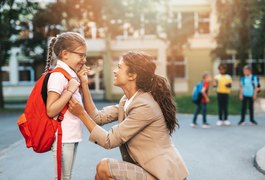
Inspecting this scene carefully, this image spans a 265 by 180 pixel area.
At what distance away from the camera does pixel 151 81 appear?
367 centimetres

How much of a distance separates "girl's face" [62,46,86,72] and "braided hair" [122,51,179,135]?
0.35 m

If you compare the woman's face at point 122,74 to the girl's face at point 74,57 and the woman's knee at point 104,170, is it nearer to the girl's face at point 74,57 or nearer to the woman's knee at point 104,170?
the girl's face at point 74,57

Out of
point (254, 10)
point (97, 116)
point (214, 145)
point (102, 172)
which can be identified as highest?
point (254, 10)

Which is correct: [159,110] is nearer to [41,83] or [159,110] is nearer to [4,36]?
[41,83]

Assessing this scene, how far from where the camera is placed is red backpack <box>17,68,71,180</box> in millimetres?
3502

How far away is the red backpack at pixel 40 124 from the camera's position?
350 centimetres

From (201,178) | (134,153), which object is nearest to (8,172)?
(201,178)

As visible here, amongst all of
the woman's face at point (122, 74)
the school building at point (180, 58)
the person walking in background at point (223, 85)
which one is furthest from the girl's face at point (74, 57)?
the school building at point (180, 58)

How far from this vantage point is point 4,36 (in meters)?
20.8

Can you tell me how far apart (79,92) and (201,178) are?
302 centimetres

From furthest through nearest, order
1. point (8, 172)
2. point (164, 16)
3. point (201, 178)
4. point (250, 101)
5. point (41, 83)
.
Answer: point (164, 16)
point (250, 101)
point (8, 172)
point (201, 178)
point (41, 83)

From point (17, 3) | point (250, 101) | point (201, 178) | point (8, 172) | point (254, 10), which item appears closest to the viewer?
point (201, 178)

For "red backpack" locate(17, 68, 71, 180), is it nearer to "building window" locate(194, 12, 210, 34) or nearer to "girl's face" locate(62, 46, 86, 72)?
"girl's face" locate(62, 46, 86, 72)

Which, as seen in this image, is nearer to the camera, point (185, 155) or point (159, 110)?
point (159, 110)
